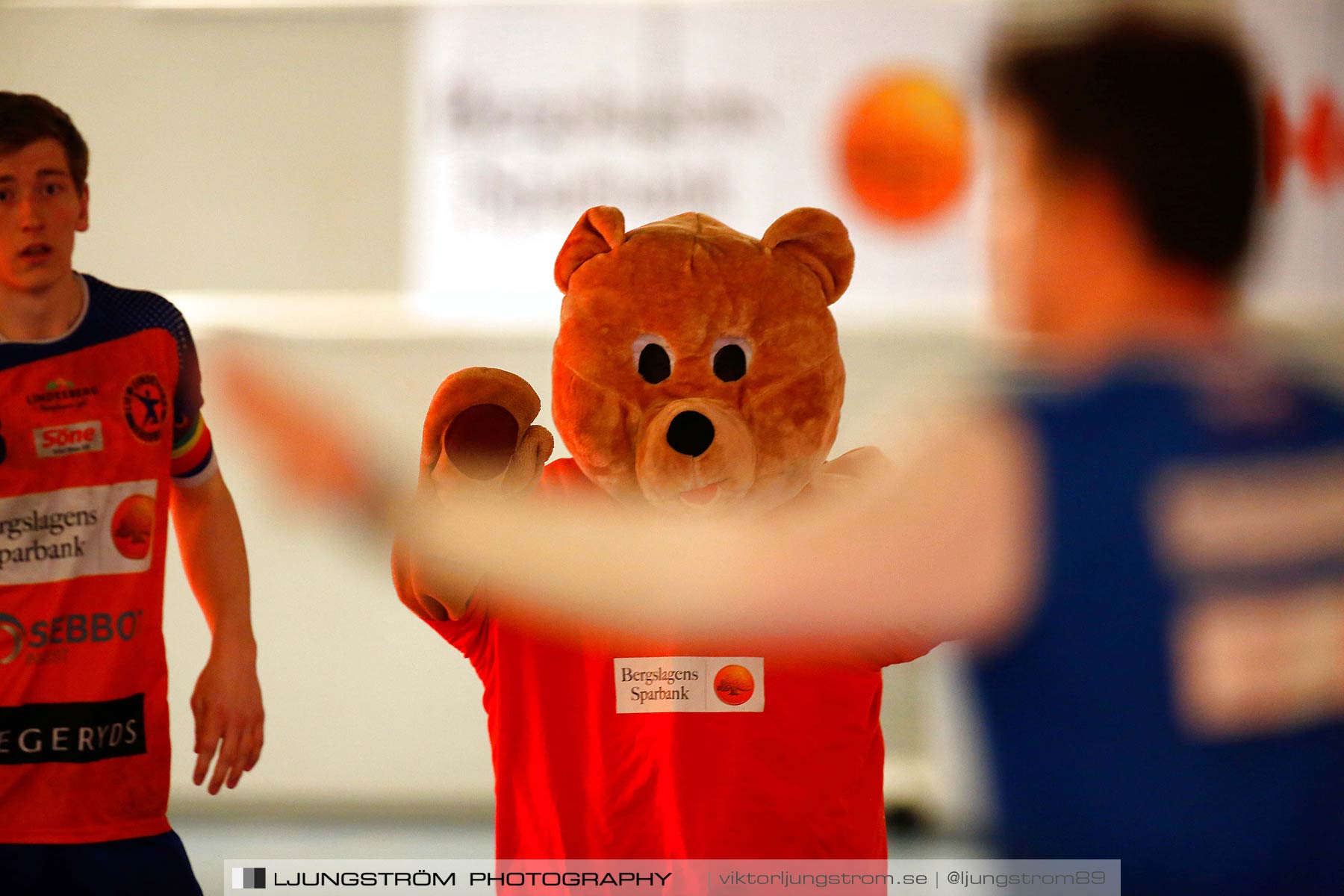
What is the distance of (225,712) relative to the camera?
→ 1510 mm

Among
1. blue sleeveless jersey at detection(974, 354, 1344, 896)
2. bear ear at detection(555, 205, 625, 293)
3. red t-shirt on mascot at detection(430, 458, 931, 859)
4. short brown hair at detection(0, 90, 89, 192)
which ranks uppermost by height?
short brown hair at detection(0, 90, 89, 192)

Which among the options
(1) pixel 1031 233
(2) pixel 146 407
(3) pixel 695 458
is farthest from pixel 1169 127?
(2) pixel 146 407

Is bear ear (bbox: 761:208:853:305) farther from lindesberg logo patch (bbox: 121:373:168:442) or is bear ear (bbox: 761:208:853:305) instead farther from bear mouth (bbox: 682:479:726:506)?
lindesberg logo patch (bbox: 121:373:168:442)

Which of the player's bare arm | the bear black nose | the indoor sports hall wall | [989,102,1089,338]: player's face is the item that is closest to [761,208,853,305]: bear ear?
the bear black nose

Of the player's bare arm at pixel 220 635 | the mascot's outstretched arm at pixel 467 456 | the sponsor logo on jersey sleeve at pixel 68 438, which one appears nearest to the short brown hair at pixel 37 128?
the sponsor logo on jersey sleeve at pixel 68 438

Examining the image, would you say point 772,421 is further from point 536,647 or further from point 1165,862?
point 1165,862

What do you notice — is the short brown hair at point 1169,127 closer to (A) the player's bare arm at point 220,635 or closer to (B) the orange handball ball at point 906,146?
(A) the player's bare arm at point 220,635

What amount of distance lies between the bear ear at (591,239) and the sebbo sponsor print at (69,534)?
55 cm

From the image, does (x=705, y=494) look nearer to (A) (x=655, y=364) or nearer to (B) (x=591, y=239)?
(A) (x=655, y=364)

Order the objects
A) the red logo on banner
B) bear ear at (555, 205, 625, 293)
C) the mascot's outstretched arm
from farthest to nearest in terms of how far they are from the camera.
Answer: the red logo on banner → bear ear at (555, 205, 625, 293) → the mascot's outstretched arm

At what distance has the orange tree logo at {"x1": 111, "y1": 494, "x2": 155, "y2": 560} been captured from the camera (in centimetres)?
140

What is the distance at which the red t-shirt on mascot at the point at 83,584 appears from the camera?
136 centimetres

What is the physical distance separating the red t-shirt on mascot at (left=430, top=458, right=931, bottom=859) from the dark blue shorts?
1.27 ft

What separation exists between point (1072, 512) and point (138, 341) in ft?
3.65
